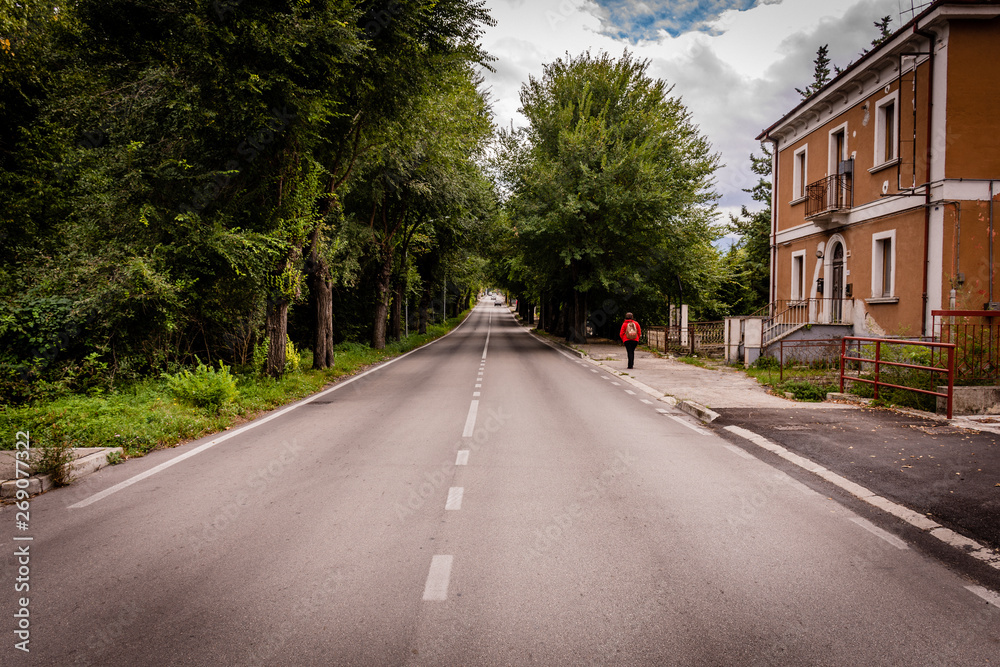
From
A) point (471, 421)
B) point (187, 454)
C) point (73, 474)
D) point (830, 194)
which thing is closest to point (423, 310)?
point (830, 194)

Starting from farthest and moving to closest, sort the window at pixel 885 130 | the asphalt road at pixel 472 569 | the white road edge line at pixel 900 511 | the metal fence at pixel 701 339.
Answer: the metal fence at pixel 701 339 → the window at pixel 885 130 → the white road edge line at pixel 900 511 → the asphalt road at pixel 472 569

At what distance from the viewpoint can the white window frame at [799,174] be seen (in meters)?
20.9

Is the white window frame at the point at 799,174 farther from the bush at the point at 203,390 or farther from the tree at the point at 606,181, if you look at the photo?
the bush at the point at 203,390

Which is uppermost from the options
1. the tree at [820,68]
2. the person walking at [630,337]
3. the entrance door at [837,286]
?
the tree at [820,68]

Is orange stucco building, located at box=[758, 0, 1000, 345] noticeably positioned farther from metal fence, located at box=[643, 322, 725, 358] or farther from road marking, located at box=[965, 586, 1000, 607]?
road marking, located at box=[965, 586, 1000, 607]

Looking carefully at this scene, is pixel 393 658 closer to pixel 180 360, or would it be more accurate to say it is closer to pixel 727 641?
pixel 727 641

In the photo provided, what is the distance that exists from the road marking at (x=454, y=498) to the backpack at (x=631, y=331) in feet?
45.5

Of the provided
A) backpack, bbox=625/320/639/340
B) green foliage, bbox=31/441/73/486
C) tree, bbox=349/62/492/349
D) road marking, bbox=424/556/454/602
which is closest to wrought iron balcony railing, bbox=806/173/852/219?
backpack, bbox=625/320/639/340

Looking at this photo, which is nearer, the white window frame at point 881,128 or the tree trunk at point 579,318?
the white window frame at point 881,128

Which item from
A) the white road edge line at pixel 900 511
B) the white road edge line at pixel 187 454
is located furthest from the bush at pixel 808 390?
the white road edge line at pixel 187 454

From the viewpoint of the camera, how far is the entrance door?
18.4 meters

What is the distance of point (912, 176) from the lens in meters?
15.0

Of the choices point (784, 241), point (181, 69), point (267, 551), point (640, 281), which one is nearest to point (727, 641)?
point (267, 551)

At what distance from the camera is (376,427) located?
8.49 meters
